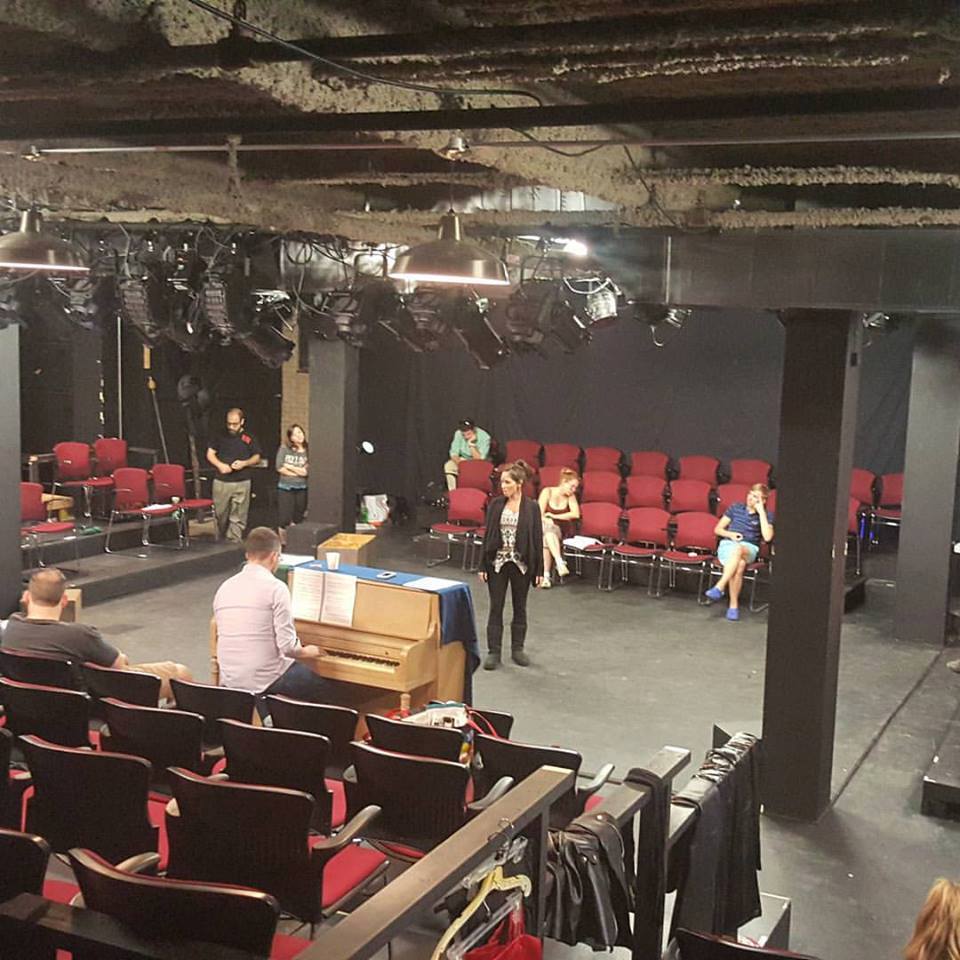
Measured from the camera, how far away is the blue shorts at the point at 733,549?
10.9 meters

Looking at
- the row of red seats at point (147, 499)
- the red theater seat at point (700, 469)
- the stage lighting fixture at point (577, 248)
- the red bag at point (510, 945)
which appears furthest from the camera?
the red theater seat at point (700, 469)

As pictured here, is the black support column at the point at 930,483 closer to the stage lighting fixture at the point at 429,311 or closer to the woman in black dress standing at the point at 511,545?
the woman in black dress standing at the point at 511,545

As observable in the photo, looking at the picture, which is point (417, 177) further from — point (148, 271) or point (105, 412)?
point (105, 412)

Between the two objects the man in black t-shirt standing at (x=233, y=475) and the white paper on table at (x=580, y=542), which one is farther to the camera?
the man in black t-shirt standing at (x=233, y=475)

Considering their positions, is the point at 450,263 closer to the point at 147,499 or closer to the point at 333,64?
the point at 333,64

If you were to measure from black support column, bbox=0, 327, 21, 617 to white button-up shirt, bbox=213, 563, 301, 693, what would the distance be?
429 cm

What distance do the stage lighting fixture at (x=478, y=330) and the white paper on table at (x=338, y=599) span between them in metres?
3.56

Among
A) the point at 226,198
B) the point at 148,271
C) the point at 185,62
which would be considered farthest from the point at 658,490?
the point at 185,62

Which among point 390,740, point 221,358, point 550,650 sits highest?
point 221,358

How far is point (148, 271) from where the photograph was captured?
927 cm

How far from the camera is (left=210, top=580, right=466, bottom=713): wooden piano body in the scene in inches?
262

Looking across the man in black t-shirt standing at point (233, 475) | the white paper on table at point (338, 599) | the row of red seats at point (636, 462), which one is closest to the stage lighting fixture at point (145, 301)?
the man in black t-shirt standing at point (233, 475)

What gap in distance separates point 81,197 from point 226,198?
80 cm

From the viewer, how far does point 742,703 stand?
323 inches
